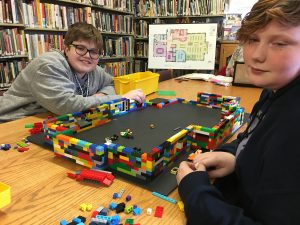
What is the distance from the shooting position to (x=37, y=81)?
1.21 meters

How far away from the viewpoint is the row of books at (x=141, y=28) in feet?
13.6

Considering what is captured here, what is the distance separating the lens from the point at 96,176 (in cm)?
68

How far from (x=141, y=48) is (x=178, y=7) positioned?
89cm

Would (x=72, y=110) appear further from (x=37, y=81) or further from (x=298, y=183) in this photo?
(x=298, y=183)

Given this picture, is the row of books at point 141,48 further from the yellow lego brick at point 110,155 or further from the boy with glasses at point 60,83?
the yellow lego brick at point 110,155

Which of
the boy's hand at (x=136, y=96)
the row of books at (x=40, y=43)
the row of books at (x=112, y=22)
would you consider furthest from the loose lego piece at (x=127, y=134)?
the row of books at (x=112, y=22)

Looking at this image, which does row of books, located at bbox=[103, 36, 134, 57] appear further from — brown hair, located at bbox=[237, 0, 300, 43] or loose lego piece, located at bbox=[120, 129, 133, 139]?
brown hair, located at bbox=[237, 0, 300, 43]

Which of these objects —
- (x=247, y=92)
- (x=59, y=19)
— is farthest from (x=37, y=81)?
(x=59, y=19)

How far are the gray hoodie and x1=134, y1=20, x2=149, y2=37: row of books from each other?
3007 millimetres

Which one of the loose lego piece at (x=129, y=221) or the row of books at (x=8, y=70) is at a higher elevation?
the row of books at (x=8, y=70)

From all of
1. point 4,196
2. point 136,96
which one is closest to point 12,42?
point 136,96

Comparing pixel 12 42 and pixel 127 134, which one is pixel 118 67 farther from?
pixel 127 134

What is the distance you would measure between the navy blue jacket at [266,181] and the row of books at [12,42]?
249 centimetres

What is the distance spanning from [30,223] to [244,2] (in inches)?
152
